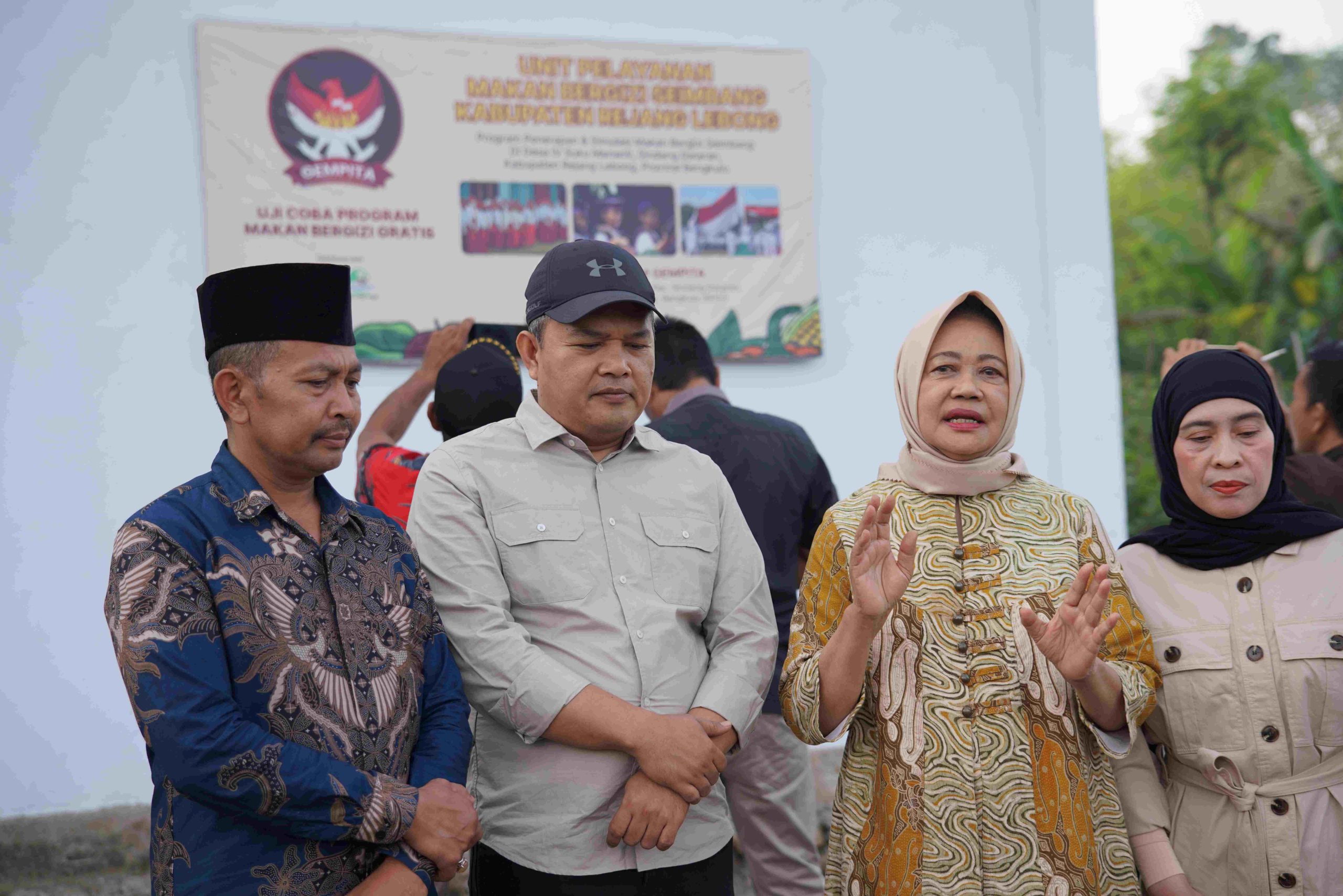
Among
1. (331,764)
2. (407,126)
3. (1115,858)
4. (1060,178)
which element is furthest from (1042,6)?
(331,764)

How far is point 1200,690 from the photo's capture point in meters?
2.21

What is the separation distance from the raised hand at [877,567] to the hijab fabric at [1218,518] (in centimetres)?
65

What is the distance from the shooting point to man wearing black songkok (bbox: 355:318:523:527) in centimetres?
292

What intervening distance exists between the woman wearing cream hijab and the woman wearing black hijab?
0.37 feet

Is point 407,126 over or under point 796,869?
over

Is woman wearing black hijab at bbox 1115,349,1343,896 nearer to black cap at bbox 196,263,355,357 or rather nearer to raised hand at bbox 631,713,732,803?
raised hand at bbox 631,713,732,803

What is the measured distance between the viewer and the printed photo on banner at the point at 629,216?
14.9 ft

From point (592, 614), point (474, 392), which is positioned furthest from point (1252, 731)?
point (474, 392)

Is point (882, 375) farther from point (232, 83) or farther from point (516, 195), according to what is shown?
point (232, 83)

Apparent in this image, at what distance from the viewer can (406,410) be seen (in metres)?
3.32

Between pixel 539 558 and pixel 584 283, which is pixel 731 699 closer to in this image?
pixel 539 558

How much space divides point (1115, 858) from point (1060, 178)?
3.61 m

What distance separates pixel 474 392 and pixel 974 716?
1480 mm

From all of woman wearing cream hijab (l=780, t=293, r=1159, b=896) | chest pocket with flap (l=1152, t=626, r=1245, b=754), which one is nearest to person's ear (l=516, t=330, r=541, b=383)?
woman wearing cream hijab (l=780, t=293, r=1159, b=896)
